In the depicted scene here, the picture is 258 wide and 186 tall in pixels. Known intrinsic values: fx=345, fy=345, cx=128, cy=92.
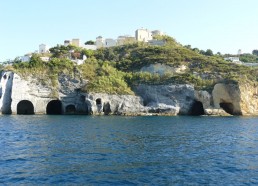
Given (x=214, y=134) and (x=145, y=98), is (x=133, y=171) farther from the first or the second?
(x=145, y=98)

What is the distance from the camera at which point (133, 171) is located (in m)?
21.3

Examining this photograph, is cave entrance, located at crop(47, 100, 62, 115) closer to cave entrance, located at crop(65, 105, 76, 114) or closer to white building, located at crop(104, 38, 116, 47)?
cave entrance, located at crop(65, 105, 76, 114)

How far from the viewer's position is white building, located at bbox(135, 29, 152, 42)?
12488 centimetres

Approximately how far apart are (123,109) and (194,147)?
42.2 m

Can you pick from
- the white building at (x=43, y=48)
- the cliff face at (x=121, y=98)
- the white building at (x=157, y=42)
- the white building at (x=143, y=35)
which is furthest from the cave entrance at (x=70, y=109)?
the white building at (x=143, y=35)

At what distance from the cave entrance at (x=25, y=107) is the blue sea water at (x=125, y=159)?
40.7 m

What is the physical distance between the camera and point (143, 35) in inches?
4985

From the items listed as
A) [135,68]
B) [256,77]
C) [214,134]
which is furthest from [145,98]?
[214,134]

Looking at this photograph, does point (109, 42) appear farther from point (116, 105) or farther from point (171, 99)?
point (171, 99)

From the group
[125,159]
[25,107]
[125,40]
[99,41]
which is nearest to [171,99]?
[25,107]

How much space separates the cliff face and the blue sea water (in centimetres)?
3372

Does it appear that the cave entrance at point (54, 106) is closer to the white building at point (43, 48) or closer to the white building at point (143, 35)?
the white building at point (43, 48)

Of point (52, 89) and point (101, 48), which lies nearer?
point (52, 89)

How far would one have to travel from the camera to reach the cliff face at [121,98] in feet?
235
